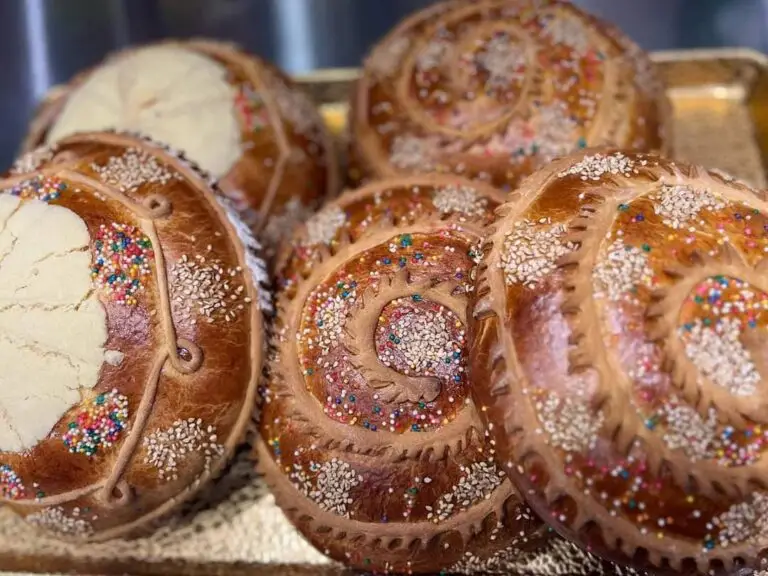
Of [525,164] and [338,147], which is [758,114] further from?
[338,147]

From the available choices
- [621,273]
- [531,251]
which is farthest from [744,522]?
[531,251]

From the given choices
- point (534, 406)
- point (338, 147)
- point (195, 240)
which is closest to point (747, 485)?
point (534, 406)

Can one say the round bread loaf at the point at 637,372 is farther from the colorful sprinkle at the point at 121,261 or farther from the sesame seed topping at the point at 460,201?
the colorful sprinkle at the point at 121,261

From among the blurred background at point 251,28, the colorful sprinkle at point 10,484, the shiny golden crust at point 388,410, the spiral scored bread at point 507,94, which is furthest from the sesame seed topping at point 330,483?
the blurred background at point 251,28

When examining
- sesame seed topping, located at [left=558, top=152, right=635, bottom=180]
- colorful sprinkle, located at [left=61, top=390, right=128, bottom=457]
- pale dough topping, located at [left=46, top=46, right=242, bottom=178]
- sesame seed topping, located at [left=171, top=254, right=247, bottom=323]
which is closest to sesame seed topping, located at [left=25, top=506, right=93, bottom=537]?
colorful sprinkle, located at [left=61, top=390, right=128, bottom=457]

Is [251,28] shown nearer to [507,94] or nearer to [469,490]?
[507,94]
